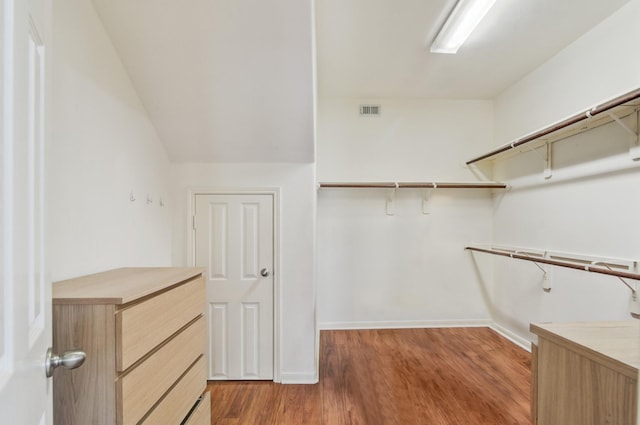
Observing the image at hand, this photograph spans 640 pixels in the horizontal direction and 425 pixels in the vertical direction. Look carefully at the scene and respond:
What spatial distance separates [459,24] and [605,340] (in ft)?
7.30

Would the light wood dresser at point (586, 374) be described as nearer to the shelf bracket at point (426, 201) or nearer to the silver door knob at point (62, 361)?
the silver door knob at point (62, 361)

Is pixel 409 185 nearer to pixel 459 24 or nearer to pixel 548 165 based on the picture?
pixel 548 165

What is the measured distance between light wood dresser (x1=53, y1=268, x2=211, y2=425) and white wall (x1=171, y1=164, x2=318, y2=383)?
1081mm

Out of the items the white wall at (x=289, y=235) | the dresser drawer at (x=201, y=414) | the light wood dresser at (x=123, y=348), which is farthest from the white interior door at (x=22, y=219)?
the white wall at (x=289, y=235)

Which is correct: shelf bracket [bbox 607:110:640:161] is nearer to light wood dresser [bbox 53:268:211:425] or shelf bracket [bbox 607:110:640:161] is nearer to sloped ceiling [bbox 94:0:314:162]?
sloped ceiling [bbox 94:0:314:162]

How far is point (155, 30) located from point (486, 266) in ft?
13.1

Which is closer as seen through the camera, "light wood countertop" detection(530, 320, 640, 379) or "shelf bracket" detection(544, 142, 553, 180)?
"light wood countertop" detection(530, 320, 640, 379)

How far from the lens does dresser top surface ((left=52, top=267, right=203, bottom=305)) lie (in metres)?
0.91

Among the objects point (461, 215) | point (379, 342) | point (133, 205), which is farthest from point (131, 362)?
point (461, 215)

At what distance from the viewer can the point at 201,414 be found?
1.56 meters

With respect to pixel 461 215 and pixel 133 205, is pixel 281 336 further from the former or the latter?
pixel 461 215

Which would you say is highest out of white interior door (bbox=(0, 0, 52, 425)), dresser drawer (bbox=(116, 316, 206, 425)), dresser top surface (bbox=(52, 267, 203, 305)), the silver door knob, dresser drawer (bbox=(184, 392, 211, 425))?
→ white interior door (bbox=(0, 0, 52, 425))

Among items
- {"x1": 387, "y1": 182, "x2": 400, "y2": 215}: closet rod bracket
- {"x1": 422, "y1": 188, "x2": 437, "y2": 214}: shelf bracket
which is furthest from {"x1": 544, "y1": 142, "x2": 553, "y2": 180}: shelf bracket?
{"x1": 387, "y1": 182, "x2": 400, "y2": 215}: closet rod bracket

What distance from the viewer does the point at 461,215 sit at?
140 inches
